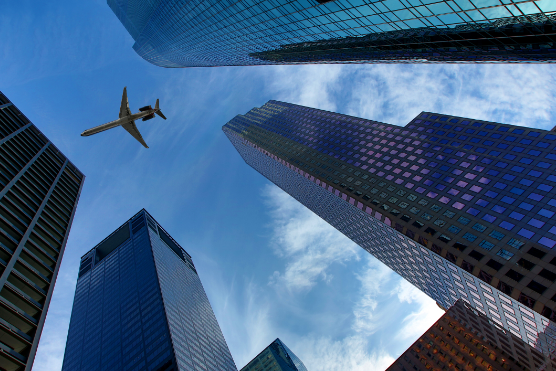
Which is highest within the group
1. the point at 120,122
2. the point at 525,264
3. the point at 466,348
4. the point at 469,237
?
the point at 120,122

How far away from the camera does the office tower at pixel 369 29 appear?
93.6 ft

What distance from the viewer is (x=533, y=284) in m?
38.2

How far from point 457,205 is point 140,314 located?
9036 cm

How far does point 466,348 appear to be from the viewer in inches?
3152

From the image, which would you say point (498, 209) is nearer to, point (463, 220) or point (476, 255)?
point (463, 220)

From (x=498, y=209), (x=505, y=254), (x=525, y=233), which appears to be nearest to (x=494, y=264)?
(x=505, y=254)

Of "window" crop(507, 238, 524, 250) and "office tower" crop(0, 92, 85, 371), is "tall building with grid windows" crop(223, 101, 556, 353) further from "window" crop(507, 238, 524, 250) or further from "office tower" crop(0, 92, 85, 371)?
"office tower" crop(0, 92, 85, 371)

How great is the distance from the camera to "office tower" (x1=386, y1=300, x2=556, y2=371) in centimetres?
6831

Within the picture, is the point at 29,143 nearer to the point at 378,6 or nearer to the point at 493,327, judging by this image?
the point at 378,6

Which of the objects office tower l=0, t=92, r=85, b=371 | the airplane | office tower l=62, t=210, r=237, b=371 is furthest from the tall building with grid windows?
office tower l=62, t=210, r=237, b=371

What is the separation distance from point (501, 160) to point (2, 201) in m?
86.4

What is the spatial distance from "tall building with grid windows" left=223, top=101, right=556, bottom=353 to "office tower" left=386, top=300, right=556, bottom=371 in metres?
14.6

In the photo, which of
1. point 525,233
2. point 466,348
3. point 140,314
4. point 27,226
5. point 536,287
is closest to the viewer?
point 536,287

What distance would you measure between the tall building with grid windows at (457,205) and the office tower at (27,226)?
55638mm
